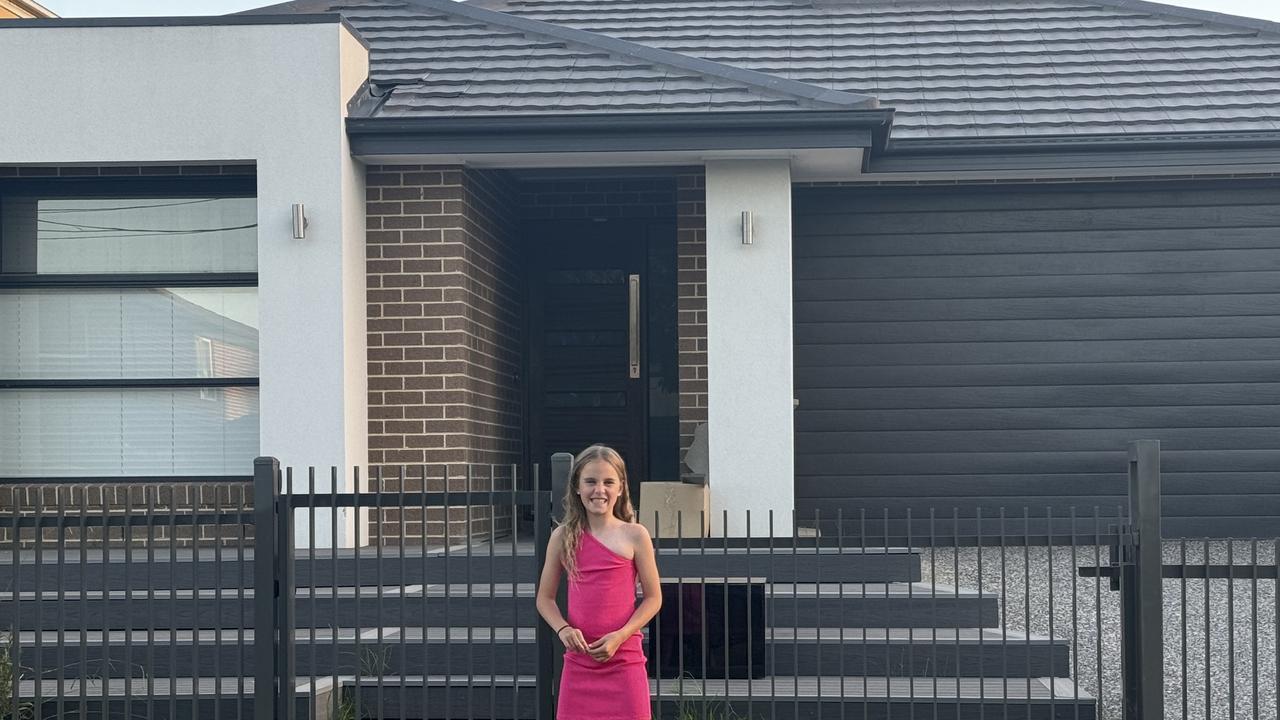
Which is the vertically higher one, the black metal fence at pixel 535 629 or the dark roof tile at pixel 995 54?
the dark roof tile at pixel 995 54

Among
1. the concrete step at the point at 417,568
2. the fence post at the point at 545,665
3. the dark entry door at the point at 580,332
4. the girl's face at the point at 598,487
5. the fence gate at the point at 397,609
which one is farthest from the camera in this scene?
the dark entry door at the point at 580,332

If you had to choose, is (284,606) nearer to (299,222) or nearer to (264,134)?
(299,222)

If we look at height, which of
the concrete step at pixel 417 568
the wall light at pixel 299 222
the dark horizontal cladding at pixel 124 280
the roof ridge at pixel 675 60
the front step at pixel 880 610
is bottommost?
the front step at pixel 880 610

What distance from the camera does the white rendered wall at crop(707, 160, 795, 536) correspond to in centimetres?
997

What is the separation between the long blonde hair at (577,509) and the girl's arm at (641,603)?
125 millimetres

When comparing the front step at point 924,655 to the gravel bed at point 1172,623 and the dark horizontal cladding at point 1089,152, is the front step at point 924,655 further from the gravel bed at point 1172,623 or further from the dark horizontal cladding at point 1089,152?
the dark horizontal cladding at point 1089,152

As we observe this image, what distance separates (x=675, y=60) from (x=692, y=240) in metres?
1.32

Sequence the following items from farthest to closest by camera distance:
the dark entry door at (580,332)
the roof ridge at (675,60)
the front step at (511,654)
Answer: the dark entry door at (580,332)
the roof ridge at (675,60)
the front step at (511,654)

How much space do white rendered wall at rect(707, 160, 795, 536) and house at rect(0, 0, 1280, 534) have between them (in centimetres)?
2

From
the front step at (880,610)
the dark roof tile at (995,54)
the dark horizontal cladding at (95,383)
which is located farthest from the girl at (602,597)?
the dark roof tile at (995,54)

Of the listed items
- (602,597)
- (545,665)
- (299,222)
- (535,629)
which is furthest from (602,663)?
(299,222)

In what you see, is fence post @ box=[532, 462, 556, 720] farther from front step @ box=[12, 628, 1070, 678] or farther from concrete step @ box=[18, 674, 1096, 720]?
front step @ box=[12, 628, 1070, 678]

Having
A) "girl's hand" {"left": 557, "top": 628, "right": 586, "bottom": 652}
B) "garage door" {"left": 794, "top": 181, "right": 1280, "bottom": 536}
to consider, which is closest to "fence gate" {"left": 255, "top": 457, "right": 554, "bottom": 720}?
"girl's hand" {"left": 557, "top": 628, "right": 586, "bottom": 652}

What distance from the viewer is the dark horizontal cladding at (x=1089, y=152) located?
10906 millimetres
